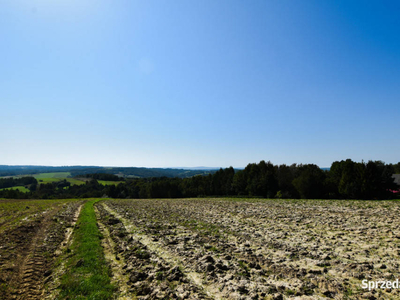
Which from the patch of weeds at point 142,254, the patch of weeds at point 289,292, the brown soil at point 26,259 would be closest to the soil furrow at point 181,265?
the patch of weeds at point 142,254

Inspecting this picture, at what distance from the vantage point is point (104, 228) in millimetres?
21188

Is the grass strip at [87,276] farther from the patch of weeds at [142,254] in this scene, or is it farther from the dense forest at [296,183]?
the dense forest at [296,183]

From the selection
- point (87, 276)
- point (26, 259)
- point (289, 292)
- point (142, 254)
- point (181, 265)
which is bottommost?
point (26, 259)

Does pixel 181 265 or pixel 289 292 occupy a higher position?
pixel 289 292

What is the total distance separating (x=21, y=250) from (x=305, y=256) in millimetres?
18873

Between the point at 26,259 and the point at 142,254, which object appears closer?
the point at 26,259

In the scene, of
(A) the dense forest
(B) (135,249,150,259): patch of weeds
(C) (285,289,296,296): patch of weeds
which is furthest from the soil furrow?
(A) the dense forest

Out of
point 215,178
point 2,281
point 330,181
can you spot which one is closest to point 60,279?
point 2,281

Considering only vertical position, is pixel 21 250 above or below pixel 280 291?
below

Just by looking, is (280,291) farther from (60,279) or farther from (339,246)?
(60,279)

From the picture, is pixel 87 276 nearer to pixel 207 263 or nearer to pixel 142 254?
pixel 142 254

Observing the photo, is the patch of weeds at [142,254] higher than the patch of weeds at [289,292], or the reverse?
the patch of weeds at [289,292]

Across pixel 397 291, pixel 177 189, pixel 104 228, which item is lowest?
pixel 177 189

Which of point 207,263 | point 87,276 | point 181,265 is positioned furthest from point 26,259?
point 207,263
